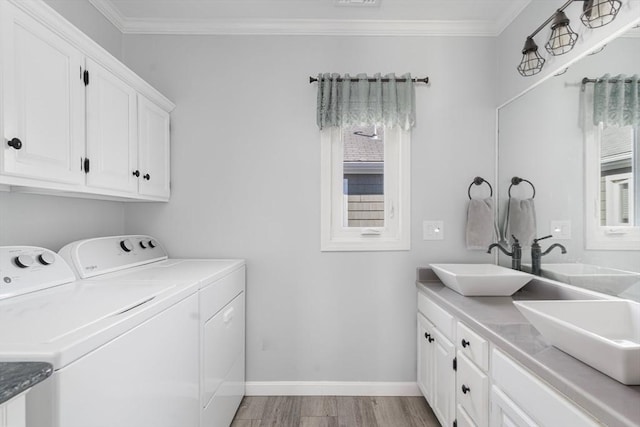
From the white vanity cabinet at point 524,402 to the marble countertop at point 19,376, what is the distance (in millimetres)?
1273

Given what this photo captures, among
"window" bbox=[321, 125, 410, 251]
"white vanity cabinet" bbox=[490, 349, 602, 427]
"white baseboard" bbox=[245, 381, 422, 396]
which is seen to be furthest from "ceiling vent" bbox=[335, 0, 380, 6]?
"white baseboard" bbox=[245, 381, 422, 396]

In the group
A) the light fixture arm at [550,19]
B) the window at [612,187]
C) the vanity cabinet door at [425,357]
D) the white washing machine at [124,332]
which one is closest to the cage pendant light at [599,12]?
the light fixture arm at [550,19]

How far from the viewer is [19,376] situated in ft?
2.24

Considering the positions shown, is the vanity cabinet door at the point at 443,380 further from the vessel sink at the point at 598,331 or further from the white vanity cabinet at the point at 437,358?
the vessel sink at the point at 598,331

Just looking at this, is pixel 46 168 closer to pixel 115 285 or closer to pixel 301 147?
pixel 115 285

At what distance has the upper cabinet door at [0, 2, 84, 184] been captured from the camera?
1.15m

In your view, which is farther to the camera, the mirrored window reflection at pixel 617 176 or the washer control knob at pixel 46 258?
the washer control knob at pixel 46 258

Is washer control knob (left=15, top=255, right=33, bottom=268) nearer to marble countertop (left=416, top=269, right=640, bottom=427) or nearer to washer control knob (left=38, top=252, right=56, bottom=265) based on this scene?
washer control knob (left=38, top=252, right=56, bottom=265)

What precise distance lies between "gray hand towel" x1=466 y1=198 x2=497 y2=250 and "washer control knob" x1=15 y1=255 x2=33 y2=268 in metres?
2.40

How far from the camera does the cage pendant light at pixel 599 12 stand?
4.70 feet

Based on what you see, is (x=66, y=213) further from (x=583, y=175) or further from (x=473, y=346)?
(x=583, y=175)

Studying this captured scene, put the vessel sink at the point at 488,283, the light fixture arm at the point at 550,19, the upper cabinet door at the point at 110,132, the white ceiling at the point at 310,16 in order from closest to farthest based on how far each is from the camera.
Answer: the upper cabinet door at the point at 110,132
the light fixture arm at the point at 550,19
the vessel sink at the point at 488,283
the white ceiling at the point at 310,16

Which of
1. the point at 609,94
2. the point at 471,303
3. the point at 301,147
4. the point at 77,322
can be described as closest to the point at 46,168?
the point at 77,322

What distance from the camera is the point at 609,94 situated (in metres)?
1.45
